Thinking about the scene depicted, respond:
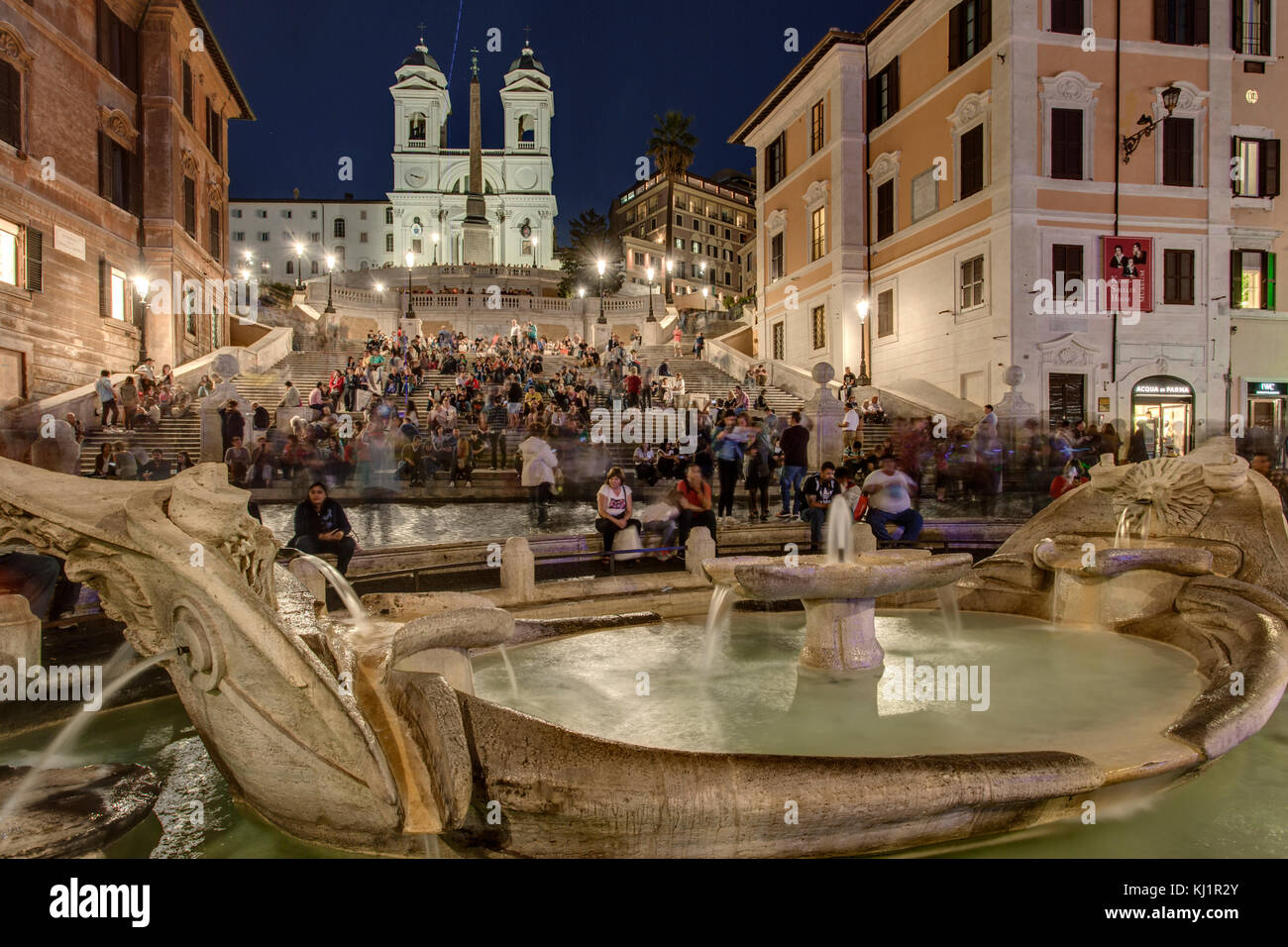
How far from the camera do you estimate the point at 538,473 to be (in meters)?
14.6

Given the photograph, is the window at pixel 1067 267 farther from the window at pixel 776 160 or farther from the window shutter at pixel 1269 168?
the window at pixel 776 160

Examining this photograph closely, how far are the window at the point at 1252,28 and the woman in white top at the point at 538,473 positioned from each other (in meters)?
25.4

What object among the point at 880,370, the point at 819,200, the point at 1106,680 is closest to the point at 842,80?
the point at 819,200

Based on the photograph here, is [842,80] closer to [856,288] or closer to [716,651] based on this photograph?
[856,288]

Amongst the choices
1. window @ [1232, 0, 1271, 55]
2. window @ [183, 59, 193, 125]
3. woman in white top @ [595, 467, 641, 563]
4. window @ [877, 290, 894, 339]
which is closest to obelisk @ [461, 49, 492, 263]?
window @ [183, 59, 193, 125]

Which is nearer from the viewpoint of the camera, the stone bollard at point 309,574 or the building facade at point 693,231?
the stone bollard at point 309,574

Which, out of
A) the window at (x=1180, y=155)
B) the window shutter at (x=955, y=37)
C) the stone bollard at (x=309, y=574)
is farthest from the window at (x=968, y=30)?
the stone bollard at (x=309, y=574)

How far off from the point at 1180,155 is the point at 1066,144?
349 cm

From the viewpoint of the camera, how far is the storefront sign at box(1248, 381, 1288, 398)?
82.0ft

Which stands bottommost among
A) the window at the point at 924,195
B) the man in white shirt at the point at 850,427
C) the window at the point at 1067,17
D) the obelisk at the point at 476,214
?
the man in white shirt at the point at 850,427

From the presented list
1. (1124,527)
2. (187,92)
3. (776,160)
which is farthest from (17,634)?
(776,160)

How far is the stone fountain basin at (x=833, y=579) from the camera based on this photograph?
5328 mm

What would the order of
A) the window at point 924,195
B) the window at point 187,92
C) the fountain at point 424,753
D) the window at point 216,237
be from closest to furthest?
the fountain at point 424,753, the window at point 924,195, the window at point 187,92, the window at point 216,237
